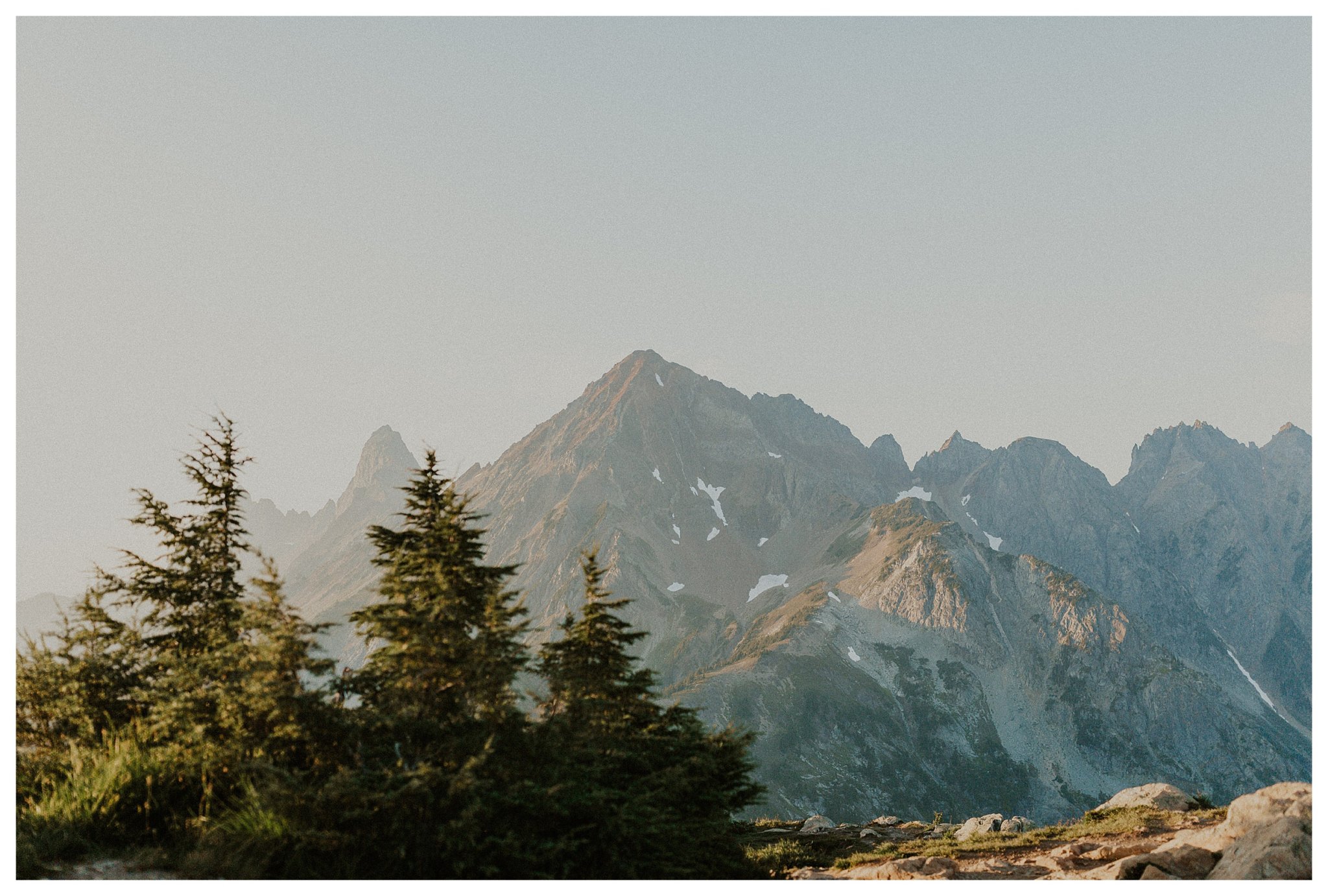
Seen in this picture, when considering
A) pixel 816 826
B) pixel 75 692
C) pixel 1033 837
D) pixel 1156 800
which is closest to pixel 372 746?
pixel 75 692

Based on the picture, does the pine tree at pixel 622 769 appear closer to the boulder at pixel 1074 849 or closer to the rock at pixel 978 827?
the boulder at pixel 1074 849

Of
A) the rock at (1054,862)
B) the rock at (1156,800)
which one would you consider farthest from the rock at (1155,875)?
the rock at (1156,800)

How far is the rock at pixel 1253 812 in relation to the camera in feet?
57.7

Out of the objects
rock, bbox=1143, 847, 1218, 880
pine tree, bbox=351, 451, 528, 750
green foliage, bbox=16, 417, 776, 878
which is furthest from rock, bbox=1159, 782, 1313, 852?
pine tree, bbox=351, 451, 528, 750

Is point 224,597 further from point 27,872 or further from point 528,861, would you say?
point 528,861

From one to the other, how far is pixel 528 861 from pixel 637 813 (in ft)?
7.57

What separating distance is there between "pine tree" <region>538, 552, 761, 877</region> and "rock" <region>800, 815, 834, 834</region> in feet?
72.3

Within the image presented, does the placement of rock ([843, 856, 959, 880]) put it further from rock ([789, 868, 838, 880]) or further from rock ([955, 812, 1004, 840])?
rock ([955, 812, 1004, 840])

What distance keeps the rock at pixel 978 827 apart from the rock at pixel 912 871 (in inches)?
503

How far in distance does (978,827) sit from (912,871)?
18.7 metres

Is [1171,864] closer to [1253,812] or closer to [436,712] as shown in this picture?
[1253,812]

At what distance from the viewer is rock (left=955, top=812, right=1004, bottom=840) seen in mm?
34062

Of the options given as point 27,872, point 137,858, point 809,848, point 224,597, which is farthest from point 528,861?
point 809,848

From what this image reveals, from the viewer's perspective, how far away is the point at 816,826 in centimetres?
4516
